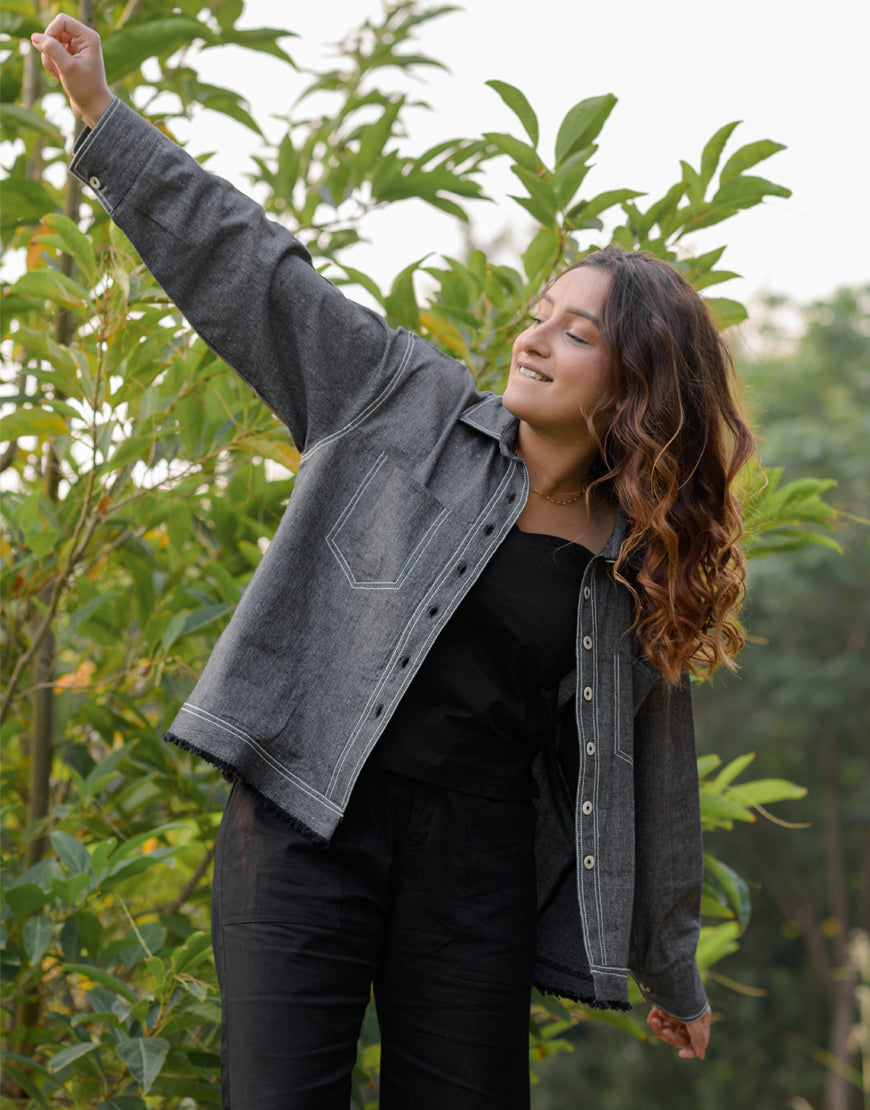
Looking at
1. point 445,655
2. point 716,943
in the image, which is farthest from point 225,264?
point 716,943

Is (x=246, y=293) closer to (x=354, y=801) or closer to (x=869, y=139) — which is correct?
(x=354, y=801)

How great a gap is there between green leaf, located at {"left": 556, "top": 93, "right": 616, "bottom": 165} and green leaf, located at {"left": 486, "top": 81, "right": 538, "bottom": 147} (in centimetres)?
3

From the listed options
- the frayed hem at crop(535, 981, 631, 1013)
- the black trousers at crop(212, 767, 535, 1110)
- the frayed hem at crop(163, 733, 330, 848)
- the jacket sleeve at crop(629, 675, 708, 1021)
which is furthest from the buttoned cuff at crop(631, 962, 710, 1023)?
the frayed hem at crop(163, 733, 330, 848)

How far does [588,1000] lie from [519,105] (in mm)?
1139

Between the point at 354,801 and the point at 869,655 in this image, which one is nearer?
the point at 354,801

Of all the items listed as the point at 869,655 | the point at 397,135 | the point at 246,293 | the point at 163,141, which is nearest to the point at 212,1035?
the point at 246,293

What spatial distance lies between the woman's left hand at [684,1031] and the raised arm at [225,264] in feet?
3.01

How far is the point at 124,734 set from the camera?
1.66m

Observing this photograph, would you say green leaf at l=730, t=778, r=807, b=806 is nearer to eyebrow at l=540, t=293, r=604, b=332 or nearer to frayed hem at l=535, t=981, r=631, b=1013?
frayed hem at l=535, t=981, r=631, b=1013

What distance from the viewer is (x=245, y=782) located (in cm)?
123

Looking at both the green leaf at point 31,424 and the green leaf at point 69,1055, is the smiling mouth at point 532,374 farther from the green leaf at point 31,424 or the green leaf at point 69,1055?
the green leaf at point 69,1055

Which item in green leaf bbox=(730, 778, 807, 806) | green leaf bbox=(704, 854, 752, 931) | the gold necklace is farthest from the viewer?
green leaf bbox=(730, 778, 807, 806)

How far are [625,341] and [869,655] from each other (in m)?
11.2

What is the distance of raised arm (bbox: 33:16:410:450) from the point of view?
117 centimetres
